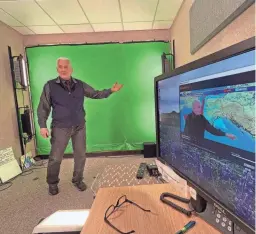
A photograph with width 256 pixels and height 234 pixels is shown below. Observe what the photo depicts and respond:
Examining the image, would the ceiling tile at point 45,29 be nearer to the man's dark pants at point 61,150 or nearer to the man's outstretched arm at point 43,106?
the man's outstretched arm at point 43,106

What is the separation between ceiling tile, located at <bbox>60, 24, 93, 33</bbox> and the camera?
331cm

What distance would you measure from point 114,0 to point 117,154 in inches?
95.6

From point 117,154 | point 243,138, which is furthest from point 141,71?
point 243,138

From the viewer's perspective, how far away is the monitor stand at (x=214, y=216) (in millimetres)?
504

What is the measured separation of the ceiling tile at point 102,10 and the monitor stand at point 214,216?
103 inches

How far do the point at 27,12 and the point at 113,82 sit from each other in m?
1.60

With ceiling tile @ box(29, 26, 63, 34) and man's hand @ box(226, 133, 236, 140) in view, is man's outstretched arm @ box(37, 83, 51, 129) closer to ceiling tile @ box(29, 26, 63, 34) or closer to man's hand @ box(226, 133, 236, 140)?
ceiling tile @ box(29, 26, 63, 34)

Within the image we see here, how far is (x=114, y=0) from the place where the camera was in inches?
100

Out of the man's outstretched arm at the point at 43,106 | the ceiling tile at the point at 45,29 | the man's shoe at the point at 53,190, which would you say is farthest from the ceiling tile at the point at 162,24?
the man's shoe at the point at 53,190

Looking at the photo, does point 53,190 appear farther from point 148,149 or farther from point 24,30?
point 24,30

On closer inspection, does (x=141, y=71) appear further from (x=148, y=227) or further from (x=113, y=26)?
(x=148, y=227)

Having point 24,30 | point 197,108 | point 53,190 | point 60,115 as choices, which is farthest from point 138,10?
point 197,108

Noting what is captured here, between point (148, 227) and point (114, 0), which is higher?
point (114, 0)

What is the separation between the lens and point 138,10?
9.39 ft
